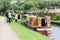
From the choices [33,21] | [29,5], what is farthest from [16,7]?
[33,21]

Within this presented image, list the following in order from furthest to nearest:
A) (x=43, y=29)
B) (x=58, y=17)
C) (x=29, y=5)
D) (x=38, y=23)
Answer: (x=29, y=5) → (x=58, y=17) → (x=38, y=23) → (x=43, y=29)

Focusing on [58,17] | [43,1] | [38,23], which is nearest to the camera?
[38,23]

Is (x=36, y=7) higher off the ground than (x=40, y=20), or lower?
lower

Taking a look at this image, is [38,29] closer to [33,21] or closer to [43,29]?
[43,29]

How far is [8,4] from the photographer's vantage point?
83.9 metres

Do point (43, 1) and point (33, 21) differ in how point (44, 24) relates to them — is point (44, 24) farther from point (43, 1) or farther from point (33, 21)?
point (43, 1)

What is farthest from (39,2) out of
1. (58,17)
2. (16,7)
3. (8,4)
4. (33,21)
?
(33,21)

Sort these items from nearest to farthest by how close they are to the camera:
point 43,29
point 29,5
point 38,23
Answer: point 43,29
point 38,23
point 29,5

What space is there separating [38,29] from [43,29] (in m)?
0.61

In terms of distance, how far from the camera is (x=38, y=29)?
32.1 metres

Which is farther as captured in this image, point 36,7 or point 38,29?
point 36,7

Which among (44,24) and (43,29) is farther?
(44,24)

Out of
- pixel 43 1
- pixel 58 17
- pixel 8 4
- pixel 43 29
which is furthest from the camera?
pixel 43 1

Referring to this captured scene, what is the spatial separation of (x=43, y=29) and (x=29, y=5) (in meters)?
61.0
